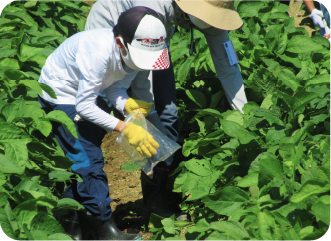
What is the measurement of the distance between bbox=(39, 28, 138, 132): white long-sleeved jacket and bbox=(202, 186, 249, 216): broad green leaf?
0.95 metres

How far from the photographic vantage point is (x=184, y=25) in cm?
271

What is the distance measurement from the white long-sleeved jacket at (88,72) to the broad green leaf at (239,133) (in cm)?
72

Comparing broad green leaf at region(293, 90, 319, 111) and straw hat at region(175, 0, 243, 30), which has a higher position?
straw hat at region(175, 0, 243, 30)

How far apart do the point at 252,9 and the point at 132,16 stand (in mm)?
1448

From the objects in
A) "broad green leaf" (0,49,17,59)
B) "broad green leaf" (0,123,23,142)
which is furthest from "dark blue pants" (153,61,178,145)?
"broad green leaf" (0,123,23,142)

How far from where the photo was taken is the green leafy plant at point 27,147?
1.44 m

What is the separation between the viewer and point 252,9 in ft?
10.6

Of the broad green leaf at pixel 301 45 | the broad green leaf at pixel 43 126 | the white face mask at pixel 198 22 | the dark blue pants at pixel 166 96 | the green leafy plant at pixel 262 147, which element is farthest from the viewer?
the dark blue pants at pixel 166 96

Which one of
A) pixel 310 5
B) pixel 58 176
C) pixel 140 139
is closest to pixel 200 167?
pixel 140 139

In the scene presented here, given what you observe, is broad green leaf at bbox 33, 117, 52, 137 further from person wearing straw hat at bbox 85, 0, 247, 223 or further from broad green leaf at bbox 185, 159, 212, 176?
person wearing straw hat at bbox 85, 0, 247, 223

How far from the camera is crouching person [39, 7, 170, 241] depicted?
2.17 m

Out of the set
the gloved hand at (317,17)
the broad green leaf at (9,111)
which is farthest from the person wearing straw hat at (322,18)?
the broad green leaf at (9,111)

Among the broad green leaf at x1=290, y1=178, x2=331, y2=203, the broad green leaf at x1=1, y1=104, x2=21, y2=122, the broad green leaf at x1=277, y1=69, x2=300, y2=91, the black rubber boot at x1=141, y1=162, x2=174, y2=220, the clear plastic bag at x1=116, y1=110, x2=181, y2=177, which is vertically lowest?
the black rubber boot at x1=141, y1=162, x2=174, y2=220

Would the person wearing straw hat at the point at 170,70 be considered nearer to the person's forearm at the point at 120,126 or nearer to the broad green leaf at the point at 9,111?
the person's forearm at the point at 120,126
